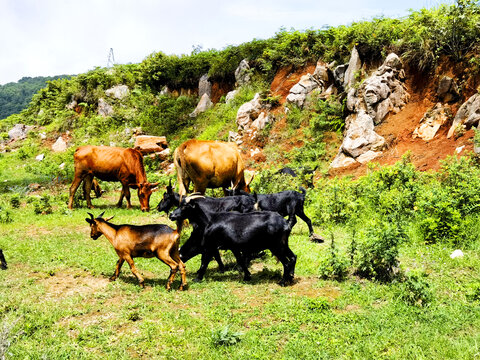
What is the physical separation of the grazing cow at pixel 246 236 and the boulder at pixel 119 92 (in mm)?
27255

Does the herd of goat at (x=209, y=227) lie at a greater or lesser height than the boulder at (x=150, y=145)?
greater

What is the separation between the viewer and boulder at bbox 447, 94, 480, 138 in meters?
14.0

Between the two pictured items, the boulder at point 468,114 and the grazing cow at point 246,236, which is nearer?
the grazing cow at point 246,236

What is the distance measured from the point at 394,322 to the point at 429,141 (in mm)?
11681

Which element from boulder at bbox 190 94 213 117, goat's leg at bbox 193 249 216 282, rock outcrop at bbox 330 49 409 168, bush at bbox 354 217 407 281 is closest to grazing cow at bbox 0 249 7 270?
goat's leg at bbox 193 249 216 282

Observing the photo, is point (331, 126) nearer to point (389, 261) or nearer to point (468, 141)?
point (468, 141)

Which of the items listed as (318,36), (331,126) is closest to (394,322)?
(331,126)

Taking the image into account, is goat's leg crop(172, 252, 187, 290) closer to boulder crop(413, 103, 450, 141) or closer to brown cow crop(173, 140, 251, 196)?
brown cow crop(173, 140, 251, 196)

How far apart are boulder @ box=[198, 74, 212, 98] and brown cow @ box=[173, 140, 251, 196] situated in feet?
57.9

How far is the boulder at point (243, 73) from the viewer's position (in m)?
26.6

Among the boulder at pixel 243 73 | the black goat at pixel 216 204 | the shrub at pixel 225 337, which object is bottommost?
the shrub at pixel 225 337

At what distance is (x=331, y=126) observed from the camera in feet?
64.6

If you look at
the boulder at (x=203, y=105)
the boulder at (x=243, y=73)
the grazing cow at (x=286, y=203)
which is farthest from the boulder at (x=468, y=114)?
the boulder at (x=203, y=105)

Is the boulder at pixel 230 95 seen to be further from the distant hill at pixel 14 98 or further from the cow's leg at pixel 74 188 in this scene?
the distant hill at pixel 14 98
